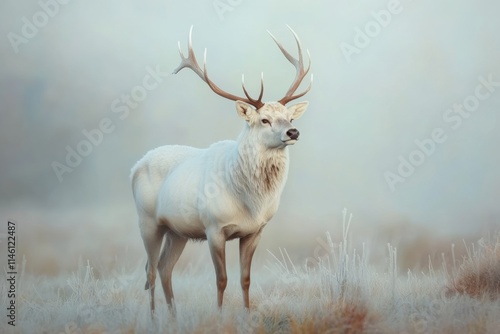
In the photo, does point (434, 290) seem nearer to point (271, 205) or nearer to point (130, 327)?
point (271, 205)

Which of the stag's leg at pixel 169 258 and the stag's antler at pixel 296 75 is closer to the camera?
the stag's antler at pixel 296 75

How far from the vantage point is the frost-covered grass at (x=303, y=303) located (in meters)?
7.18

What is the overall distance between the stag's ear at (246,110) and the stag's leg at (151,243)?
170 centimetres

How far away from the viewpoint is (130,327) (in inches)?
292

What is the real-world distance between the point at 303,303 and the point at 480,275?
7.40 feet

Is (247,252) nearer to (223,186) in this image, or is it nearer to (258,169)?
(223,186)

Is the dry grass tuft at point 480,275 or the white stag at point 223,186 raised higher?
the white stag at point 223,186

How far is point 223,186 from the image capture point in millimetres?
7941

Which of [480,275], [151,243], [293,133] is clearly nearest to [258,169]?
[293,133]

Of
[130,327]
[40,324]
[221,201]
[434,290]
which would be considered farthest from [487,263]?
[40,324]

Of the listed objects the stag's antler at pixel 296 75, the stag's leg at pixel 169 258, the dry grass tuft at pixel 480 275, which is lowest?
the dry grass tuft at pixel 480 275

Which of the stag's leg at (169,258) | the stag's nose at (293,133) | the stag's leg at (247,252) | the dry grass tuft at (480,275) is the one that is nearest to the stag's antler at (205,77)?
the stag's nose at (293,133)

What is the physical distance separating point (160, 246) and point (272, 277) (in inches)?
75.9

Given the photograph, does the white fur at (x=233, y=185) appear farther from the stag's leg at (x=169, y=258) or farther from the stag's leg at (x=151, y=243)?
the stag's leg at (x=169, y=258)
